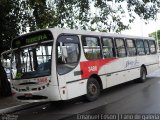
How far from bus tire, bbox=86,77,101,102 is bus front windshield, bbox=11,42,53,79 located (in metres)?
2.10

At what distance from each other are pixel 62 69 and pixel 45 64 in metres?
0.57

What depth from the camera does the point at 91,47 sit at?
38.4ft

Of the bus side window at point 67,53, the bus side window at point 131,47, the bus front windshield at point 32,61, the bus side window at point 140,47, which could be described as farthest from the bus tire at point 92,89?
the bus side window at point 140,47

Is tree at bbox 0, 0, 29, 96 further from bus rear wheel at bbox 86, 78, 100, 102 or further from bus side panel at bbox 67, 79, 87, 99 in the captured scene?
bus side panel at bbox 67, 79, 87, 99

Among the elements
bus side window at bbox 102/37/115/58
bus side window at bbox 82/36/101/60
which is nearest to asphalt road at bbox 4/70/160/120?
bus side window at bbox 82/36/101/60

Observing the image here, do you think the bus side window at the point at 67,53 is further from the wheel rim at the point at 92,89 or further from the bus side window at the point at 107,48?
the bus side window at the point at 107,48

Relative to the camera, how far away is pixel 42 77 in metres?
9.79

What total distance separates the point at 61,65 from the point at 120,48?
4.80 m

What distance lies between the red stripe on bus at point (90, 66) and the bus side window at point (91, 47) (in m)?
0.19

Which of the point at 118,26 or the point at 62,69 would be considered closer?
the point at 62,69

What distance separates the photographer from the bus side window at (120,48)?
13.7 m

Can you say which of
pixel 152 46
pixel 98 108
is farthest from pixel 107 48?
pixel 152 46

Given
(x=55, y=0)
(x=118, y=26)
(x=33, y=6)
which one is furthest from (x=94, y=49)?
(x=118, y=26)

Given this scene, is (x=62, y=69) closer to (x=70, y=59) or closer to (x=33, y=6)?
(x=70, y=59)
